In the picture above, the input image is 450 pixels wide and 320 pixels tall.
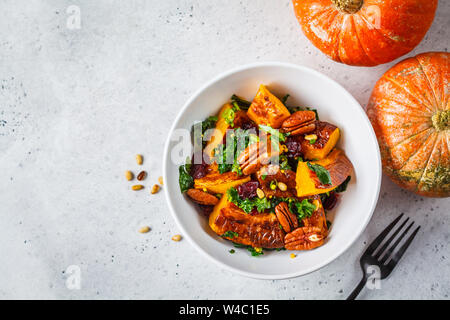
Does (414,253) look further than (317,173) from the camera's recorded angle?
Yes

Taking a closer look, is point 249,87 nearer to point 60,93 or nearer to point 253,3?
point 253,3

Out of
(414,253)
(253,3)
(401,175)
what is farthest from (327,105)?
(414,253)

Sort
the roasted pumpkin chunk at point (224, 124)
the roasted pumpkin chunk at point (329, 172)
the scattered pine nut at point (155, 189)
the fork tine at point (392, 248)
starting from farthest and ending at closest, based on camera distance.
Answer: the scattered pine nut at point (155, 189), the fork tine at point (392, 248), the roasted pumpkin chunk at point (224, 124), the roasted pumpkin chunk at point (329, 172)

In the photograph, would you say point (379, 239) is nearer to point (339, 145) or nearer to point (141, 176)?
point (339, 145)

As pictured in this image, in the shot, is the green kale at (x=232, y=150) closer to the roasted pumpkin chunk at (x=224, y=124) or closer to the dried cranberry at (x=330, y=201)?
the roasted pumpkin chunk at (x=224, y=124)

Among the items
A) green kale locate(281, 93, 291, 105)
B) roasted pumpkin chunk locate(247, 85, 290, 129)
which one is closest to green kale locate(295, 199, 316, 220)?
roasted pumpkin chunk locate(247, 85, 290, 129)

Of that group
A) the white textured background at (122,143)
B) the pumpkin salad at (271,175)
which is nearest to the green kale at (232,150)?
the pumpkin salad at (271,175)

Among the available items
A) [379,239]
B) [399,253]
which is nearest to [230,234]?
[379,239]

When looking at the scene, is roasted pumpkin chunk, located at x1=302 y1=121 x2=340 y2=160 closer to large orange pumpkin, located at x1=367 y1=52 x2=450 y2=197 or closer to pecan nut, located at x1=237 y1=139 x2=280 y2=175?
pecan nut, located at x1=237 y1=139 x2=280 y2=175
